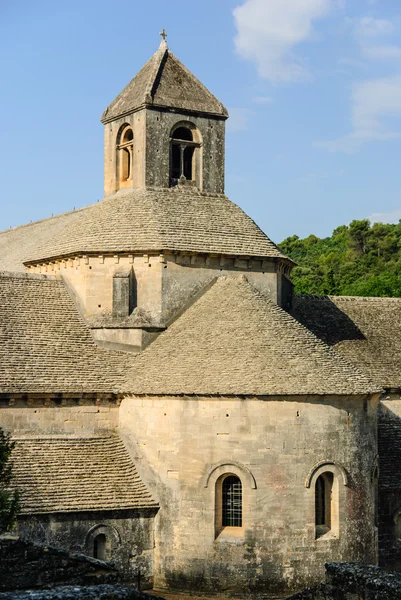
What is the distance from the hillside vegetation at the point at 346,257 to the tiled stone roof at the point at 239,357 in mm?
40739

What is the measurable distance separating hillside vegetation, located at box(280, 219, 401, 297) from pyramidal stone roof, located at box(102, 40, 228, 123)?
120 feet

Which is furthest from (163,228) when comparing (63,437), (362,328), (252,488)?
(362,328)

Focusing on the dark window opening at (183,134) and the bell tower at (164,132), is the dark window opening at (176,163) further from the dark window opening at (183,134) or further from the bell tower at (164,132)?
the dark window opening at (183,134)

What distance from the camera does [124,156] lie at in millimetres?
35688

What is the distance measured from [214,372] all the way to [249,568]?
571 centimetres

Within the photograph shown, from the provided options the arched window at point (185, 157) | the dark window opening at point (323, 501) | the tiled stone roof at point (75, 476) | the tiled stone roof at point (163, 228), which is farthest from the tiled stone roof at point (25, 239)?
the dark window opening at point (323, 501)

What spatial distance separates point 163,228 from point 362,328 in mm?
10841

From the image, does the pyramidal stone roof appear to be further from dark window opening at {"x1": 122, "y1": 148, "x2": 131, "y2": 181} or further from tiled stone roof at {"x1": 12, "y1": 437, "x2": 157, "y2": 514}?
tiled stone roof at {"x1": 12, "y1": 437, "x2": 157, "y2": 514}

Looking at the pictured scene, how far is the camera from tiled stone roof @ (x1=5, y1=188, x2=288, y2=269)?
1238 inches

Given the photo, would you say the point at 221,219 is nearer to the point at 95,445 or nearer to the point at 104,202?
the point at 104,202

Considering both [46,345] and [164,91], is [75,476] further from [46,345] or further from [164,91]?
[164,91]

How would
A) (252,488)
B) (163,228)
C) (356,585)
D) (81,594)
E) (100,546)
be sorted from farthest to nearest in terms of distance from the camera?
(163,228), (100,546), (252,488), (356,585), (81,594)

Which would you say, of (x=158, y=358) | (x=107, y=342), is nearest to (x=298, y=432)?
(x=158, y=358)

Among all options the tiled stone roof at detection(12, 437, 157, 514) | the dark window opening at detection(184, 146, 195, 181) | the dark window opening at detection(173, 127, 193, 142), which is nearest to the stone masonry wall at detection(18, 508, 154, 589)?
the tiled stone roof at detection(12, 437, 157, 514)
